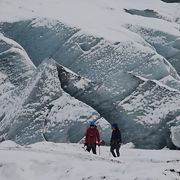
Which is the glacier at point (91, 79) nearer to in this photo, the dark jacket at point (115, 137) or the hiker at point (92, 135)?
the dark jacket at point (115, 137)

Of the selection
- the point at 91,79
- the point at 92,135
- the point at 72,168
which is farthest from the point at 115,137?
the point at 91,79

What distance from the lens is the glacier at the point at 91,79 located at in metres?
22.5

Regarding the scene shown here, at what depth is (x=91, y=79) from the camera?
26234 mm

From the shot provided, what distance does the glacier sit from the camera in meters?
22.5

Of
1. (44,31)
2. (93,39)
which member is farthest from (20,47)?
(93,39)

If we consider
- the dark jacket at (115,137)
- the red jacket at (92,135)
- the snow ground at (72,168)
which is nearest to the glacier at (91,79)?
the dark jacket at (115,137)

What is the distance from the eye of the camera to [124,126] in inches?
906

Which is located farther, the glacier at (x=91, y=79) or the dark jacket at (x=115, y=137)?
the glacier at (x=91, y=79)

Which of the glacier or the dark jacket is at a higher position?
the dark jacket

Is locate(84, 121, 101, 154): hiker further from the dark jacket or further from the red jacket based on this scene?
the dark jacket

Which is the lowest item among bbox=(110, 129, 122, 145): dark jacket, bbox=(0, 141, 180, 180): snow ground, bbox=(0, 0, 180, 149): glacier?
bbox=(0, 0, 180, 149): glacier

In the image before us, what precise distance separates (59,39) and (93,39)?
223cm

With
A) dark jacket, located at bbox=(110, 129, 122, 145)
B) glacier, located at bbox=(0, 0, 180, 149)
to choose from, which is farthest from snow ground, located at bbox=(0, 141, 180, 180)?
glacier, located at bbox=(0, 0, 180, 149)

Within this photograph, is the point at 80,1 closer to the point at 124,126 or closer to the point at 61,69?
the point at 61,69
